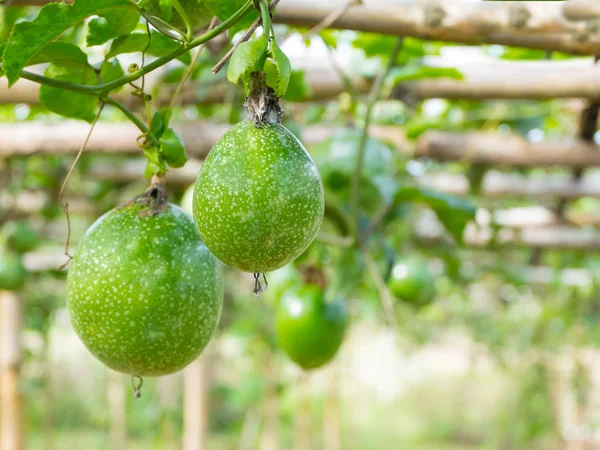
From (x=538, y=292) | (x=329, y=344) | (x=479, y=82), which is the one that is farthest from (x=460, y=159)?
(x=538, y=292)

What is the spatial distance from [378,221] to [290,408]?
17.7ft

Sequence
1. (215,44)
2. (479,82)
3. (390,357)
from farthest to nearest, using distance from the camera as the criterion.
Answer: (390,357) → (479,82) → (215,44)

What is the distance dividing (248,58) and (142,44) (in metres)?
0.30

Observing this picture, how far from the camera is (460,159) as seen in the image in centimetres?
215

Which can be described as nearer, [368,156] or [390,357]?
[368,156]

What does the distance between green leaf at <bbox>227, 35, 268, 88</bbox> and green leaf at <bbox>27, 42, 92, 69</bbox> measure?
32 centimetres

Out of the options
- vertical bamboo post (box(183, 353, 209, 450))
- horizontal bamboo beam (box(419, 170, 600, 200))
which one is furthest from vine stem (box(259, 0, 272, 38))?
vertical bamboo post (box(183, 353, 209, 450))

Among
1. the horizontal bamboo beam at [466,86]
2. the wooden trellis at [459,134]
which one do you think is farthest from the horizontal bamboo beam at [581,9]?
the horizontal bamboo beam at [466,86]

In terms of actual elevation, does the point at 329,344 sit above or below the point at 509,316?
below

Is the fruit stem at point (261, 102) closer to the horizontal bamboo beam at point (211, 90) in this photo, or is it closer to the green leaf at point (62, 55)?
the green leaf at point (62, 55)

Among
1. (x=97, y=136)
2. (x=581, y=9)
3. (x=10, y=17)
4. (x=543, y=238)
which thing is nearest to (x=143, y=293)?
(x=581, y=9)

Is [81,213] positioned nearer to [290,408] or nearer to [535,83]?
[535,83]

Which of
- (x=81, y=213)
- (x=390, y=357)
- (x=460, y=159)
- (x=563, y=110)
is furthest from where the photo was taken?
(x=390, y=357)

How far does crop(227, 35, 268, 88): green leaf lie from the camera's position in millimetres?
604
